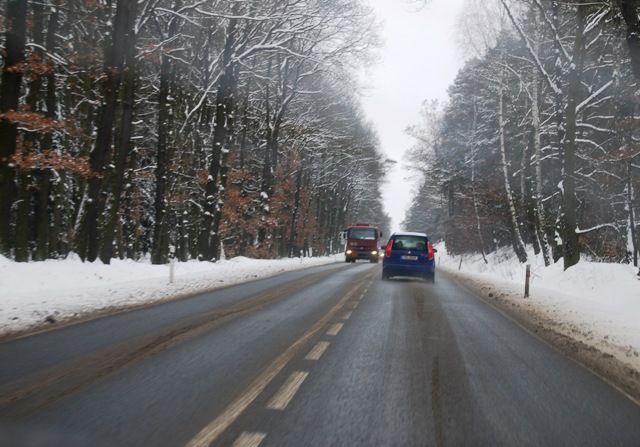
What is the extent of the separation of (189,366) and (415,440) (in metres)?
2.95

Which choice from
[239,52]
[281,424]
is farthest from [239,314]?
[239,52]

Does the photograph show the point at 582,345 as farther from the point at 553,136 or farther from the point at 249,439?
the point at 553,136

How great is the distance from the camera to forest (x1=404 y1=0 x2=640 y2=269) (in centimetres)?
1823

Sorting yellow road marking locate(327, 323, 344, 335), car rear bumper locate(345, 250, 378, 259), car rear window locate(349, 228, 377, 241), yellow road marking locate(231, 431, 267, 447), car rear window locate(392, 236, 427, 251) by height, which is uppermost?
car rear window locate(349, 228, 377, 241)

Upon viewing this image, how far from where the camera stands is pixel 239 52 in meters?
25.7

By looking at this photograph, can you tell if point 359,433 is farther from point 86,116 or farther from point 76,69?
point 86,116

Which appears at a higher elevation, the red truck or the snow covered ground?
the red truck

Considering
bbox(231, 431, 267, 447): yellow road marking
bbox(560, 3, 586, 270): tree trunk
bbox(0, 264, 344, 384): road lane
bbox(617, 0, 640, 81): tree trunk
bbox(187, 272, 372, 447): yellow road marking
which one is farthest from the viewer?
bbox(560, 3, 586, 270): tree trunk

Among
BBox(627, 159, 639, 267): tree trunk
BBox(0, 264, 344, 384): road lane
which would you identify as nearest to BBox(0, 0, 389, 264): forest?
BBox(0, 264, 344, 384): road lane

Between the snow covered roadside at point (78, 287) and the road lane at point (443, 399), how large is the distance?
4.94 metres

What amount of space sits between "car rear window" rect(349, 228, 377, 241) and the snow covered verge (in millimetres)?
21651

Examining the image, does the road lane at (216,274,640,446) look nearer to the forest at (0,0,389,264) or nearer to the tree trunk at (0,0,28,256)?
the tree trunk at (0,0,28,256)

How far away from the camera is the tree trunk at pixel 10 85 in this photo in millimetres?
13578

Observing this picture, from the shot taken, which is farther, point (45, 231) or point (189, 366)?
point (45, 231)
